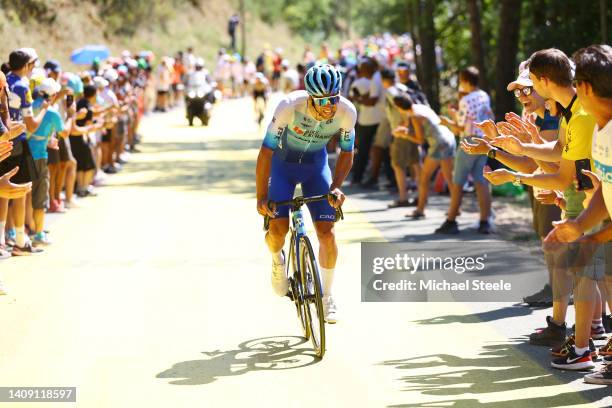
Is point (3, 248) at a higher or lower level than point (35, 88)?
lower

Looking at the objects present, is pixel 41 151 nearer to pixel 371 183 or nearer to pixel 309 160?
pixel 309 160

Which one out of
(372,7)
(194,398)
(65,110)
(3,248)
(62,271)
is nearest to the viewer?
(194,398)

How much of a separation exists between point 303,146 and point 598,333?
2.55 metres

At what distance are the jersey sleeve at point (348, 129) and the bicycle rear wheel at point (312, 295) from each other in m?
0.84

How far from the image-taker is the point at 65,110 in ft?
53.7

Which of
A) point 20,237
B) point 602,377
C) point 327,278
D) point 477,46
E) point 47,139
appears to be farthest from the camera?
point 477,46

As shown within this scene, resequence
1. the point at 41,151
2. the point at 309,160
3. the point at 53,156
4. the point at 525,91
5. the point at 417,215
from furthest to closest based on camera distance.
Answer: the point at 417,215 → the point at 53,156 → the point at 41,151 → the point at 525,91 → the point at 309,160

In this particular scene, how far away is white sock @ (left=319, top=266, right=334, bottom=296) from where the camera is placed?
9.31 metres

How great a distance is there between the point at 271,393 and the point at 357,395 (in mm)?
535

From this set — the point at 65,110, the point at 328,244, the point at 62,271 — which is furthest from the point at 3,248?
the point at 328,244

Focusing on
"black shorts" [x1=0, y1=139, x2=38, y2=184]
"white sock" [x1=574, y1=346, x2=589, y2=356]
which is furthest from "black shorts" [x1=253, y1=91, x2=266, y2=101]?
"white sock" [x1=574, y1=346, x2=589, y2=356]

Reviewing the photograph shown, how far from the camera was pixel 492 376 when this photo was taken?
7.87 m

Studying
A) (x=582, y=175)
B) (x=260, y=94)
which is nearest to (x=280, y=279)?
(x=582, y=175)

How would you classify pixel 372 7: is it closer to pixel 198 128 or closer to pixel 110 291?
pixel 198 128
